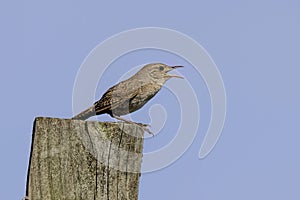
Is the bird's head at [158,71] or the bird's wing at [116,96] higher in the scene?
the bird's head at [158,71]

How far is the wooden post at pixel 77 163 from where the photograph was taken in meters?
3.10

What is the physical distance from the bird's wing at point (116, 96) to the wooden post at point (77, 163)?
4614mm

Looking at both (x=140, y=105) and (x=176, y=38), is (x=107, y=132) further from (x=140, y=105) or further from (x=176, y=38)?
(x=140, y=105)

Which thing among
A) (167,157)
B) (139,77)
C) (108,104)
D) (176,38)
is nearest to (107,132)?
(167,157)

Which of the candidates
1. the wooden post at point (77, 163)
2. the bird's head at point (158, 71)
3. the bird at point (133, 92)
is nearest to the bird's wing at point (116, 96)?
the bird at point (133, 92)

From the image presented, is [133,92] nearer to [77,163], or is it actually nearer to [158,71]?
[158,71]

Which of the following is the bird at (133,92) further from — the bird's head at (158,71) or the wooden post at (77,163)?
the wooden post at (77,163)

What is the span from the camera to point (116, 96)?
26.6 feet

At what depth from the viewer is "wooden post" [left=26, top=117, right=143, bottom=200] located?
10.2 feet

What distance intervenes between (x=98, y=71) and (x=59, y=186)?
4.79 ft

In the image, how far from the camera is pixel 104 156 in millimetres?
3236

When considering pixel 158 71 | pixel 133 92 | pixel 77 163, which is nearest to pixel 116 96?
pixel 133 92

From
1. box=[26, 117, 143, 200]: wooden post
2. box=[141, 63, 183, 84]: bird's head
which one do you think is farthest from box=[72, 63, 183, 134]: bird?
box=[26, 117, 143, 200]: wooden post

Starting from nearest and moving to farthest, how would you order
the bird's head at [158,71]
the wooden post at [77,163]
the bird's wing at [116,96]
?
the wooden post at [77,163]
the bird's wing at [116,96]
the bird's head at [158,71]
